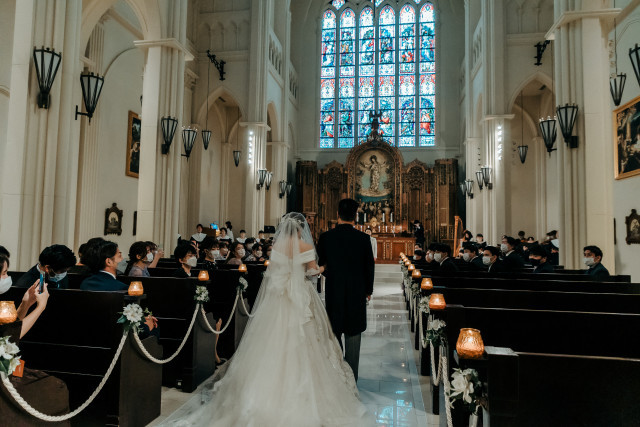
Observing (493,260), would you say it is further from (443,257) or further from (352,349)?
(352,349)

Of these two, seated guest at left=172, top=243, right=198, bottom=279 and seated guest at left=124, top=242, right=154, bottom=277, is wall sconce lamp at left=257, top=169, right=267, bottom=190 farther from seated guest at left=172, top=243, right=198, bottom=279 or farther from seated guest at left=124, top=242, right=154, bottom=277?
seated guest at left=124, top=242, right=154, bottom=277

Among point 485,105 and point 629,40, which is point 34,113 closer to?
point 629,40

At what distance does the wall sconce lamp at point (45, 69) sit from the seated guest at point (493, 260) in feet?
23.4

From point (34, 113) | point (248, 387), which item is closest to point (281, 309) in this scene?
point (248, 387)

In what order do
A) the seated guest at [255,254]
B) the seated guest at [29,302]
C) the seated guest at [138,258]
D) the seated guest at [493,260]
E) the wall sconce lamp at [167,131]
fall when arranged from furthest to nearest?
the seated guest at [255,254] → the wall sconce lamp at [167,131] → the seated guest at [493,260] → the seated guest at [138,258] → the seated guest at [29,302]

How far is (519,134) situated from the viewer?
19.2m

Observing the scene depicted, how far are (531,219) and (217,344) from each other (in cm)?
1682

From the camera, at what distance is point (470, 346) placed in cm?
175

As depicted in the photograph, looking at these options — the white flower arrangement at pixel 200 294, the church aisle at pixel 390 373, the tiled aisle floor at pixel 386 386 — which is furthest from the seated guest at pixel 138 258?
the church aisle at pixel 390 373

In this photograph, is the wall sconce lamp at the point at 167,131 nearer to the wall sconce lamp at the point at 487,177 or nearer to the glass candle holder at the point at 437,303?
the glass candle holder at the point at 437,303

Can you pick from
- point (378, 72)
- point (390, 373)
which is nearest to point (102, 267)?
point (390, 373)

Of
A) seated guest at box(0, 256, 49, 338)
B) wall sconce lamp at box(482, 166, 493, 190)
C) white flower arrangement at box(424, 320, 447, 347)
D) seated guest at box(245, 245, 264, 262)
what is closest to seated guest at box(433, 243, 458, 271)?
white flower arrangement at box(424, 320, 447, 347)

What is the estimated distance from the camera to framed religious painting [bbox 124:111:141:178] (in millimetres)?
13273

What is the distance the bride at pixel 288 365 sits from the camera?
3447 mm
